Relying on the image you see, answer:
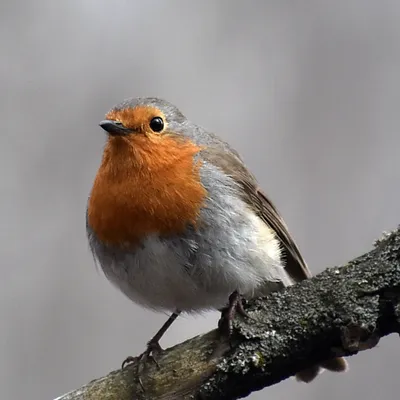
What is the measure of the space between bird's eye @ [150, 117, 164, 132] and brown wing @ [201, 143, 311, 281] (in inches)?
7.4

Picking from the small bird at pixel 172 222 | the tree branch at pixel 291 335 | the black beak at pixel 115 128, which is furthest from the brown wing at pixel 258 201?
the tree branch at pixel 291 335

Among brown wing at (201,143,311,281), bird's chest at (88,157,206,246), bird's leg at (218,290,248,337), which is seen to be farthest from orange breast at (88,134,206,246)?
bird's leg at (218,290,248,337)

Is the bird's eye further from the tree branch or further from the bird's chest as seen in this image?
the tree branch

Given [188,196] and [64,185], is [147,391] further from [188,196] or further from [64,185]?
[64,185]

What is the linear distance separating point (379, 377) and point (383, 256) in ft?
5.88

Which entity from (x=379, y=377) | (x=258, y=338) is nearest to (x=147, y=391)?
(x=258, y=338)

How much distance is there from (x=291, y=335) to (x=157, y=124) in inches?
42.3

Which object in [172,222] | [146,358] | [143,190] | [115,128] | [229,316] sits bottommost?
[146,358]

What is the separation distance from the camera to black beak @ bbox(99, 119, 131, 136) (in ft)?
8.98

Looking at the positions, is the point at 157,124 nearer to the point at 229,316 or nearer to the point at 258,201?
the point at 258,201

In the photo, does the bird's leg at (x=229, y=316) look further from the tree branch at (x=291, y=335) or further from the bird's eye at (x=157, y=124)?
the bird's eye at (x=157, y=124)

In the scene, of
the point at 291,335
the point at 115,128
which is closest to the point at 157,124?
the point at 115,128

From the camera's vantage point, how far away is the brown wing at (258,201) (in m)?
2.94

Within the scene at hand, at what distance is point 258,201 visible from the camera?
10.1ft
